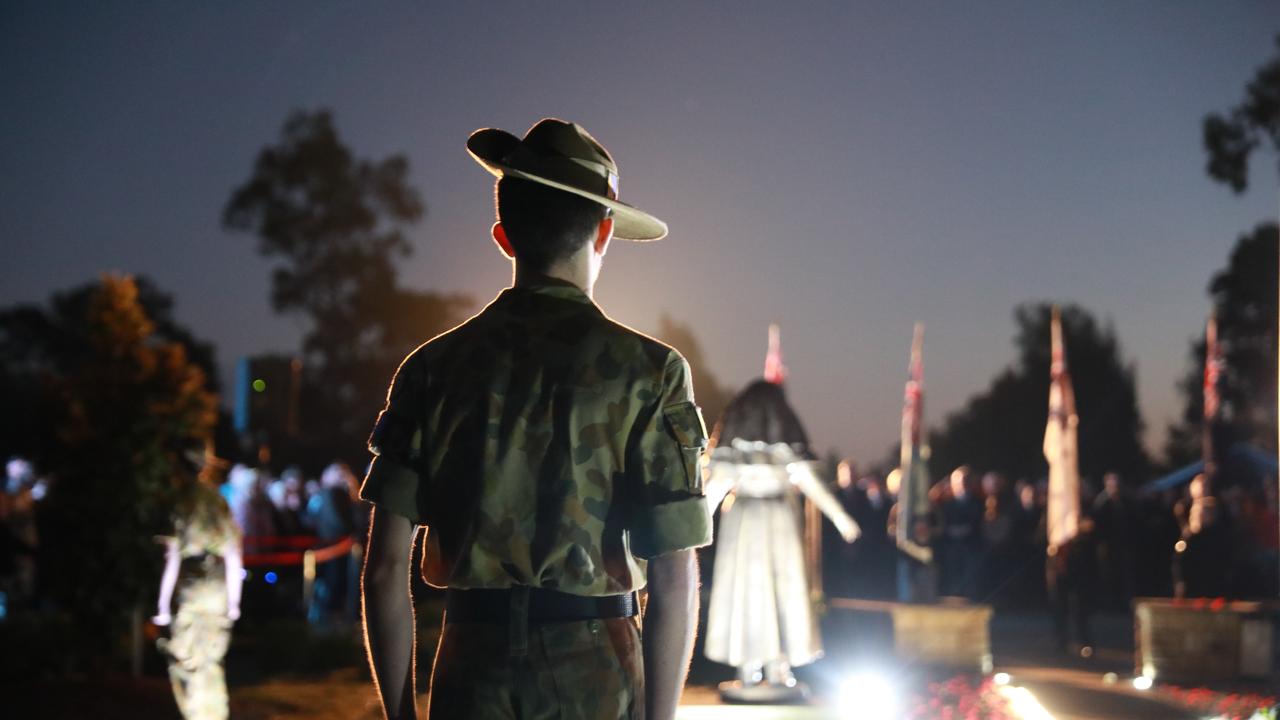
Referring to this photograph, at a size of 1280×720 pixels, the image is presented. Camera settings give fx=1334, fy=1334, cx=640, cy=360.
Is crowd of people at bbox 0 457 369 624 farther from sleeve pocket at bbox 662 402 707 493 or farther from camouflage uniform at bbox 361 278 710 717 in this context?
sleeve pocket at bbox 662 402 707 493

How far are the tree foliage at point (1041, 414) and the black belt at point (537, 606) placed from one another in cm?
4517

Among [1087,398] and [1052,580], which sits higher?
[1087,398]

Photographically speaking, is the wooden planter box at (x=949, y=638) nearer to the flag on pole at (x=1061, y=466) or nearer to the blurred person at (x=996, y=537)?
the flag on pole at (x=1061, y=466)

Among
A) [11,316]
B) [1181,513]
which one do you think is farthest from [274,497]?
[11,316]

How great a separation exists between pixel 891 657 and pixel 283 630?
605 cm

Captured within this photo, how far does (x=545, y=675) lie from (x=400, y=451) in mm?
527

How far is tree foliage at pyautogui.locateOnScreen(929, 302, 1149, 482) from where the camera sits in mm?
48500

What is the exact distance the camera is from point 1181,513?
14.7 meters

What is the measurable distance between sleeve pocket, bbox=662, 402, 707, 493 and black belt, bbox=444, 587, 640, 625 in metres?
0.27

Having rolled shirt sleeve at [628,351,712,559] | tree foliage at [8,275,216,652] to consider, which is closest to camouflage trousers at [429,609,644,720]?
rolled shirt sleeve at [628,351,712,559]

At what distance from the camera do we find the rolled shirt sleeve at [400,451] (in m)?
2.61

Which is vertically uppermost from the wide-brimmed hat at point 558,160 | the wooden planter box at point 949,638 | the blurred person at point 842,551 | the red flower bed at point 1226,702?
the wide-brimmed hat at point 558,160

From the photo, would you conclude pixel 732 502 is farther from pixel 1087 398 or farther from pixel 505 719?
pixel 1087 398

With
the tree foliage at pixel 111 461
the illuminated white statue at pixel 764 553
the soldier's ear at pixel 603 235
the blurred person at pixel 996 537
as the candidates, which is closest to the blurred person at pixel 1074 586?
the blurred person at pixel 996 537
